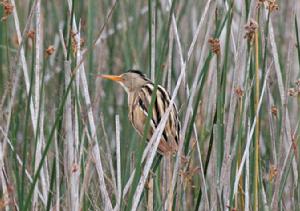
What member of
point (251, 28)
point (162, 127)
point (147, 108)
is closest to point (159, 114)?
point (147, 108)

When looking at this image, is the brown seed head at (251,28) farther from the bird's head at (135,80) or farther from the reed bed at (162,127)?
A: the bird's head at (135,80)

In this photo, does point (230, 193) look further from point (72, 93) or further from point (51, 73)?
point (51, 73)

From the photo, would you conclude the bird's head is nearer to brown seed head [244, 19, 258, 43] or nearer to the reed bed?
the reed bed

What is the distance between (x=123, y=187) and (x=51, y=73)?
187 cm

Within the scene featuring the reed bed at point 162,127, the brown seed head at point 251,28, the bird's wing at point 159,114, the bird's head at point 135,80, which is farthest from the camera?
the bird's head at point 135,80

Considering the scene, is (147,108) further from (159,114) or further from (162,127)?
(162,127)

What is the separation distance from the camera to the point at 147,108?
284 cm

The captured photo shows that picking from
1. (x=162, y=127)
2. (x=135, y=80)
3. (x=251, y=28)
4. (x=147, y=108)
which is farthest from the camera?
(x=135, y=80)

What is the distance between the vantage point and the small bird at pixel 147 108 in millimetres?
2607

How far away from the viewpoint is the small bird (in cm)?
261

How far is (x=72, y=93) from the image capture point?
250 cm

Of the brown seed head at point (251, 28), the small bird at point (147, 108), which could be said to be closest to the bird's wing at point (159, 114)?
the small bird at point (147, 108)

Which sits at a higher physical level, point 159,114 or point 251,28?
point 251,28

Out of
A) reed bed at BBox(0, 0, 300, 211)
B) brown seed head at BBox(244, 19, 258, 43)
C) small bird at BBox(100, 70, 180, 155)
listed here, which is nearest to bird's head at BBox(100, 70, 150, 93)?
small bird at BBox(100, 70, 180, 155)
